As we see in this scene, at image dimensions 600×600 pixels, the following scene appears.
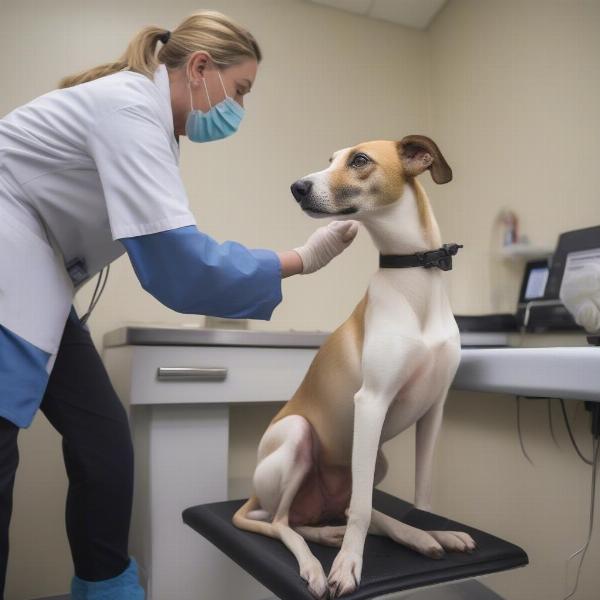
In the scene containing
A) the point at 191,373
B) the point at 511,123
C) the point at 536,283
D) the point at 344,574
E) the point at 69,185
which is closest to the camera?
the point at 344,574

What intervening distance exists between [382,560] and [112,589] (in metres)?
0.67

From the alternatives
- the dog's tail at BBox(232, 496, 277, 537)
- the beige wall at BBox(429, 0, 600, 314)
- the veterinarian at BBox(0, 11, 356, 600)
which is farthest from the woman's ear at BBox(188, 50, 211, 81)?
the beige wall at BBox(429, 0, 600, 314)

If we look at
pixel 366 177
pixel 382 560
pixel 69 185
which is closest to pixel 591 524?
pixel 382 560

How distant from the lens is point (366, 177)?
806 mm

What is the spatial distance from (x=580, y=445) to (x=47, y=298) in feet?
4.27

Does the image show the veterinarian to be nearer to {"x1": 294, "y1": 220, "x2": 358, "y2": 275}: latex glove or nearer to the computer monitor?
{"x1": 294, "y1": 220, "x2": 358, "y2": 275}: latex glove

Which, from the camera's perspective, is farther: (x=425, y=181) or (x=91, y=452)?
(x=425, y=181)

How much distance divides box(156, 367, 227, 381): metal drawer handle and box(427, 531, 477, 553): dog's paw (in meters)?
0.71

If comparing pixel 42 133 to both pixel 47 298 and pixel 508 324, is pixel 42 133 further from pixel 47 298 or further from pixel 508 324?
pixel 508 324

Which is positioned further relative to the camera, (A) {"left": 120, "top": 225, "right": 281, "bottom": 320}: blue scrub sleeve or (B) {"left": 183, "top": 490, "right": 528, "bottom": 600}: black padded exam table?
(A) {"left": 120, "top": 225, "right": 281, "bottom": 320}: blue scrub sleeve

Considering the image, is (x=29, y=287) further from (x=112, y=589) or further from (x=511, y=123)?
(x=511, y=123)

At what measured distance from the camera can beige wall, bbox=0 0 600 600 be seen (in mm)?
1489

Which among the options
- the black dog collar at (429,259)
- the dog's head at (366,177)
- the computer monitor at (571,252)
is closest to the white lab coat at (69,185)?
the dog's head at (366,177)

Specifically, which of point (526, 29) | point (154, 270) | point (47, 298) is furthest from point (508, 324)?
point (47, 298)
